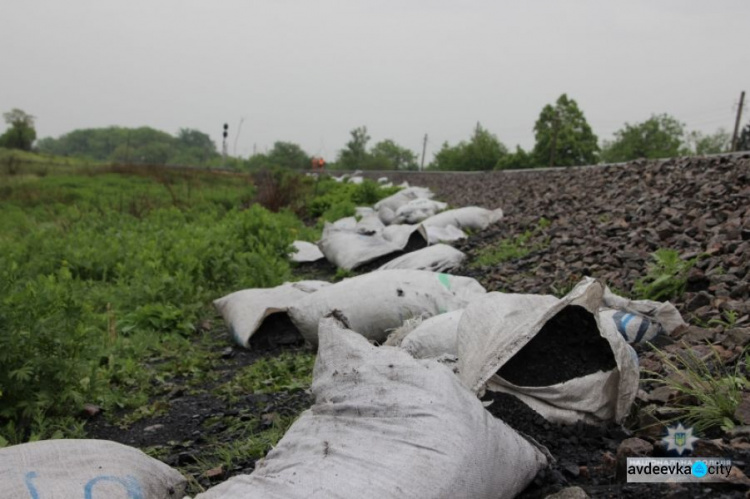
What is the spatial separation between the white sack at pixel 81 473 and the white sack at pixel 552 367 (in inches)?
40.6

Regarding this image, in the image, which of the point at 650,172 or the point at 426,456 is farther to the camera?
the point at 650,172

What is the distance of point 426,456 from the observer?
1.48 metres

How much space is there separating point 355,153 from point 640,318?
33094mm

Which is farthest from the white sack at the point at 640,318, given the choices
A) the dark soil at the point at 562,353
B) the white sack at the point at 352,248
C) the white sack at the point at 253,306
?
the white sack at the point at 352,248

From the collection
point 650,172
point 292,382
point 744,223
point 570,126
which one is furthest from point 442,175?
point 570,126

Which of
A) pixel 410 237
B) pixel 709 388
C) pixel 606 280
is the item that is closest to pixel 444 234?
pixel 410 237

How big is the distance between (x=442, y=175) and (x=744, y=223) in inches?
499

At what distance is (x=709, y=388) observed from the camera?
2.00 metres

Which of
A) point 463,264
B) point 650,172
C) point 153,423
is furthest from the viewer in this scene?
point 650,172

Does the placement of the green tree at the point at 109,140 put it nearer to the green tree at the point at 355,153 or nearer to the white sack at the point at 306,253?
the green tree at the point at 355,153

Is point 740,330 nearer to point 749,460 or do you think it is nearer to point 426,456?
point 749,460

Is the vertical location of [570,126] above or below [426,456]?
above

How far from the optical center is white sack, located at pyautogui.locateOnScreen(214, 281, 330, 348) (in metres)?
3.74
